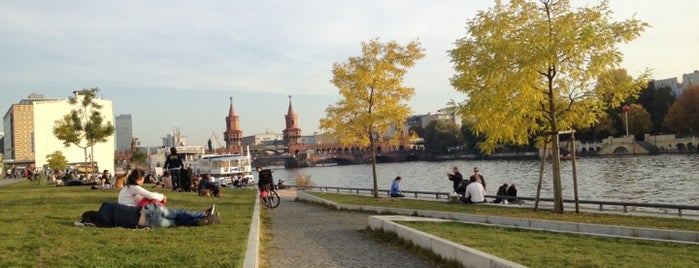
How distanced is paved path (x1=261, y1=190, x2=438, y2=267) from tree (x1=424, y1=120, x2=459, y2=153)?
135 metres

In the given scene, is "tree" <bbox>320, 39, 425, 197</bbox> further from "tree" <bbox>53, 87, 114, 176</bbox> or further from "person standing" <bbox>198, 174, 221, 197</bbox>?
"tree" <bbox>53, 87, 114, 176</bbox>

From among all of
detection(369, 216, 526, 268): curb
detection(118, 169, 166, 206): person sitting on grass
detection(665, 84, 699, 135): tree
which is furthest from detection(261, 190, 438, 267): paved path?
detection(665, 84, 699, 135): tree

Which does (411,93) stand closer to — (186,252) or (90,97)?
(186,252)

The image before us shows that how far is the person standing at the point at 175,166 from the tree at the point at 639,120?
85.8 meters

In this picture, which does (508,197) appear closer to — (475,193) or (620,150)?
(475,193)

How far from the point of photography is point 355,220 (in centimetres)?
1570

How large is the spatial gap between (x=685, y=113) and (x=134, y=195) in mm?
95241

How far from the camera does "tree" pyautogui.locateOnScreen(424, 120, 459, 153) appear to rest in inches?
5871

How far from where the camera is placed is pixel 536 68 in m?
16.5

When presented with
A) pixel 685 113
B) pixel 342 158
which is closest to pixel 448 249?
pixel 685 113

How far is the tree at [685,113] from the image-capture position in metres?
88.1

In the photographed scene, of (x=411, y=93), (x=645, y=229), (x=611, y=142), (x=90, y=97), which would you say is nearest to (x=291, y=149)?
(x=611, y=142)

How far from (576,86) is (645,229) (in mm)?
7317

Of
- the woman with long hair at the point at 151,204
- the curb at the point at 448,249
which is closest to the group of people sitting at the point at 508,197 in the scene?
the curb at the point at 448,249
